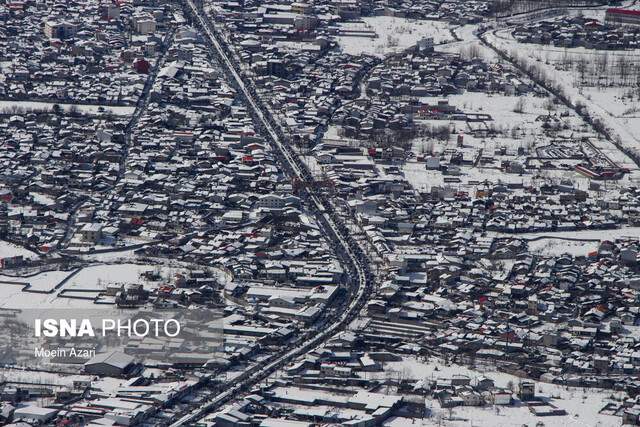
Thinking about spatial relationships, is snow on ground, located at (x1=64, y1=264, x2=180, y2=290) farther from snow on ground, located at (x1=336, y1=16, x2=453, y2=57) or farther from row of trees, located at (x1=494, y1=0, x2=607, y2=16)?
row of trees, located at (x1=494, y1=0, x2=607, y2=16)

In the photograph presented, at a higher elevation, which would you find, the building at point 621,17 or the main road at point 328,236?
the main road at point 328,236

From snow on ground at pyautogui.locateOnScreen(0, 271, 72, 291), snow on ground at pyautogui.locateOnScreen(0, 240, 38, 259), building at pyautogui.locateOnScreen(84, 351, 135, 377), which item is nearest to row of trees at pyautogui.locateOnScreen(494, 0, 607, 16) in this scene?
→ snow on ground at pyautogui.locateOnScreen(0, 240, 38, 259)

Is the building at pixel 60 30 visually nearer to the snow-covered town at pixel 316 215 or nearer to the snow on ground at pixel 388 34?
the snow-covered town at pixel 316 215

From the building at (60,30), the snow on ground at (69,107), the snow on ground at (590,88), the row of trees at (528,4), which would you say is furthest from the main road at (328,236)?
the row of trees at (528,4)

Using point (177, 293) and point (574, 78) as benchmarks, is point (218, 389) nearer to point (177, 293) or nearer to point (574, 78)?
point (177, 293)

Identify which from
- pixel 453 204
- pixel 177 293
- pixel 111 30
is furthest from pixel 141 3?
pixel 177 293

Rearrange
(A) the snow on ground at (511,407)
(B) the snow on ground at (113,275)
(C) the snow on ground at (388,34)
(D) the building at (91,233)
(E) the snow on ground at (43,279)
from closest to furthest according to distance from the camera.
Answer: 1. (A) the snow on ground at (511,407)
2. (E) the snow on ground at (43,279)
3. (B) the snow on ground at (113,275)
4. (D) the building at (91,233)
5. (C) the snow on ground at (388,34)

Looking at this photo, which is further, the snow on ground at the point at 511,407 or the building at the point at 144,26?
the building at the point at 144,26
